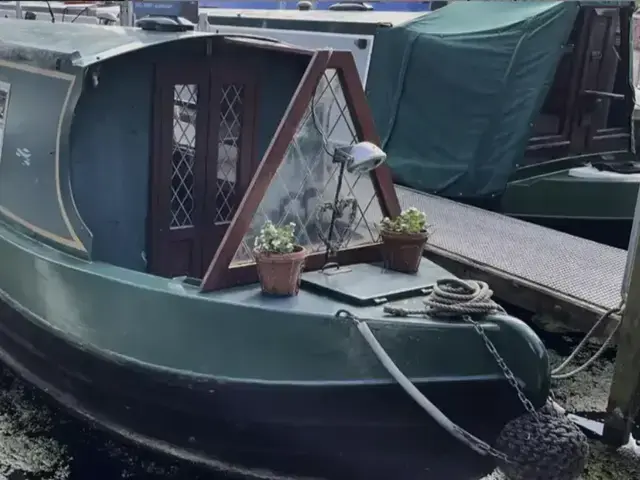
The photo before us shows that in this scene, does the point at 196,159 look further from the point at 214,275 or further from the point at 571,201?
the point at 571,201

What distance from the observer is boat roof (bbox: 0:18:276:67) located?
415 centimetres

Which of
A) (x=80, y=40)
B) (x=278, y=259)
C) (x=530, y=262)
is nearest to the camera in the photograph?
(x=278, y=259)

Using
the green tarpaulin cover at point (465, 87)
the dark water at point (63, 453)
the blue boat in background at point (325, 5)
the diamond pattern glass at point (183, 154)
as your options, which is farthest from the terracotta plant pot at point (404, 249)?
the blue boat in background at point (325, 5)

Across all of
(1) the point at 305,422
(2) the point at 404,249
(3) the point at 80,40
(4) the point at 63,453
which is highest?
(3) the point at 80,40

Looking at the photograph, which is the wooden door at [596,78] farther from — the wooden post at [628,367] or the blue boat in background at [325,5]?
the blue boat in background at [325,5]

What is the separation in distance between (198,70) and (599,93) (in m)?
4.86

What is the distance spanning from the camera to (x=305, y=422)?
376 centimetres

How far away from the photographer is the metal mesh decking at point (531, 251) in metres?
5.41

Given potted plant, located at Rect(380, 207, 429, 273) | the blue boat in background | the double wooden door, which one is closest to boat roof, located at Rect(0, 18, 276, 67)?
the double wooden door

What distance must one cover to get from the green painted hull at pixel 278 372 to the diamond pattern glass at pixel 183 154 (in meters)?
0.65

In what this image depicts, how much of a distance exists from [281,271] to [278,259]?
8 cm

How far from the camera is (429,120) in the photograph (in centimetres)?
791

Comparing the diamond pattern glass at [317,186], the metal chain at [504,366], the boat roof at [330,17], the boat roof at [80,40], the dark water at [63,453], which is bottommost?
the dark water at [63,453]

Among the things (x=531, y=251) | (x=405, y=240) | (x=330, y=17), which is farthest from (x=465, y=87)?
(x=405, y=240)
